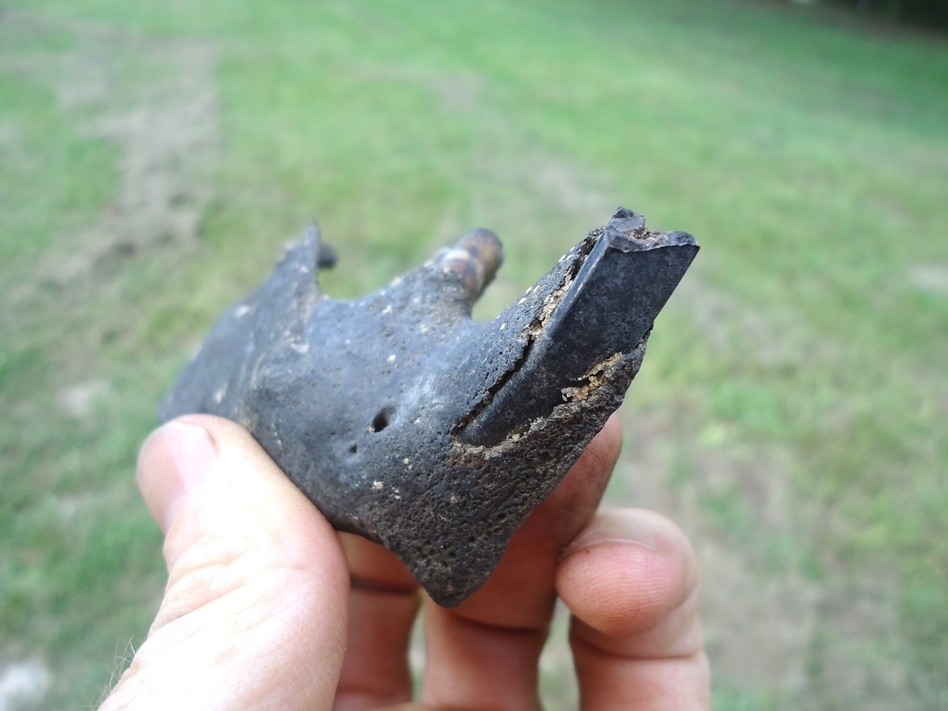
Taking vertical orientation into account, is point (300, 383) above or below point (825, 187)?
above

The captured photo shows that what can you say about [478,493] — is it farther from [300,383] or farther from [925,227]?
[925,227]

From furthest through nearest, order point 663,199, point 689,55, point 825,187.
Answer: point 689,55 < point 825,187 < point 663,199

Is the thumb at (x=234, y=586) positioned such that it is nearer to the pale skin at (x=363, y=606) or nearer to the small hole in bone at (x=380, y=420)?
the pale skin at (x=363, y=606)

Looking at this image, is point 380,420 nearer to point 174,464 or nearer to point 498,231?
point 174,464

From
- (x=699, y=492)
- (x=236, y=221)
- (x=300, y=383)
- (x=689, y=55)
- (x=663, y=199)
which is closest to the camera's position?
(x=300, y=383)

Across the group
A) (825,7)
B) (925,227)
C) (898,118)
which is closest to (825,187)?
(925,227)

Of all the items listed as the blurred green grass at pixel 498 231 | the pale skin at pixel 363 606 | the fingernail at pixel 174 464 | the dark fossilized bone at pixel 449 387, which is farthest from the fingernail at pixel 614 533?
the blurred green grass at pixel 498 231
